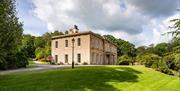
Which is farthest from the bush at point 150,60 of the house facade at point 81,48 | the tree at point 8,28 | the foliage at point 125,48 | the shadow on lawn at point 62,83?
the foliage at point 125,48

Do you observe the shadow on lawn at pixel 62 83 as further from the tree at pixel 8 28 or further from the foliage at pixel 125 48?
the foliage at pixel 125 48

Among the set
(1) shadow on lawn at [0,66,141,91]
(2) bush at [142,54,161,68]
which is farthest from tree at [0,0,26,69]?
(2) bush at [142,54,161,68]

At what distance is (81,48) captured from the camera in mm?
51562

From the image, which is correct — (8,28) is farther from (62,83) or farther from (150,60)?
(150,60)

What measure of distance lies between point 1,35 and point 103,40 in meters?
38.6

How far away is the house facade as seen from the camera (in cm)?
5062

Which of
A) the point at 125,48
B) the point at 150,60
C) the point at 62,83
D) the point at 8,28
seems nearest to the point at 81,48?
the point at 150,60

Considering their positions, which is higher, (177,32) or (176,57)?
(177,32)

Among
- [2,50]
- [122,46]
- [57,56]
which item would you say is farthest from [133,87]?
[122,46]

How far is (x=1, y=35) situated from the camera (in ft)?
68.8

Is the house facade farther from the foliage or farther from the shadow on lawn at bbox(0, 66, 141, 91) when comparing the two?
the foliage

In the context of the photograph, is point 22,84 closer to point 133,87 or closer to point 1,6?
point 1,6

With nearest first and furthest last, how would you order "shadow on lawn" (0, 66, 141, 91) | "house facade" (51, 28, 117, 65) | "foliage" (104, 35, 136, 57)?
"shadow on lawn" (0, 66, 141, 91), "house facade" (51, 28, 117, 65), "foliage" (104, 35, 136, 57)

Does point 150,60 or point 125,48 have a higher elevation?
point 125,48
